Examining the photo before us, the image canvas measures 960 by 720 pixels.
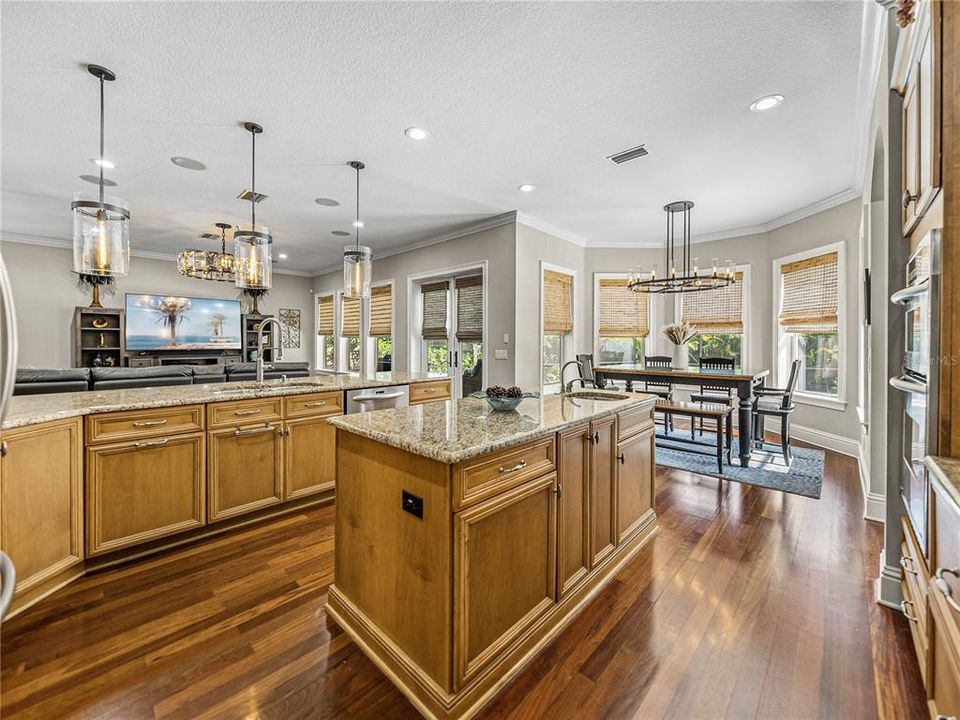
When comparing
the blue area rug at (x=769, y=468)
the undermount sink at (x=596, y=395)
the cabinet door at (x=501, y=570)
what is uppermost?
the undermount sink at (x=596, y=395)

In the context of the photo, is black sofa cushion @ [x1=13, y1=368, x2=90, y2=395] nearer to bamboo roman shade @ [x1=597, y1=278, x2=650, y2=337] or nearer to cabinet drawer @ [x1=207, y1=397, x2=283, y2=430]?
cabinet drawer @ [x1=207, y1=397, x2=283, y2=430]

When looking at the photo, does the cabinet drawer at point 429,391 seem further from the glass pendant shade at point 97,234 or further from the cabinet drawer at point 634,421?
the glass pendant shade at point 97,234

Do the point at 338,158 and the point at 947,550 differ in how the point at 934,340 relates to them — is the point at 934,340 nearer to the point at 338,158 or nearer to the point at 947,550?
the point at 947,550

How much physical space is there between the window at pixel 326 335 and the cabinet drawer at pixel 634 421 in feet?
23.1

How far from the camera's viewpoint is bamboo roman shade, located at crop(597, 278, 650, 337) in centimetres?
641

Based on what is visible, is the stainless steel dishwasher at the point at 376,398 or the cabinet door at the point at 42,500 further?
the stainless steel dishwasher at the point at 376,398

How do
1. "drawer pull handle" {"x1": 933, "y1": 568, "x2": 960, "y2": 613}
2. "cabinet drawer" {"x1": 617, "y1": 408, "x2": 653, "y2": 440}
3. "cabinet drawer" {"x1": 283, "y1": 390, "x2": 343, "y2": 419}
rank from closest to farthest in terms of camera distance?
"drawer pull handle" {"x1": 933, "y1": 568, "x2": 960, "y2": 613}
"cabinet drawer" {"x1": 617, "y1": 408, "x2": 653, "y2": 440}
"cabinet drawer" {"x1": 283, "y1": 390, "x2": 343, "y2": 419}

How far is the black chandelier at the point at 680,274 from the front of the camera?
171 inches

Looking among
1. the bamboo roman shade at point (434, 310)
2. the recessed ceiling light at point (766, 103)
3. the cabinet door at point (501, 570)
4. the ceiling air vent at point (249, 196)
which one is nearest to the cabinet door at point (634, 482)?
the cabinet door at point (501, 570)

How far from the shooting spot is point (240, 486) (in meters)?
2.71

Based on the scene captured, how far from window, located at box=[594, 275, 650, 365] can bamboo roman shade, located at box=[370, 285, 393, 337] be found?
3.28 metres

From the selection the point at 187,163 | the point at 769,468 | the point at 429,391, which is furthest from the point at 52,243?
the point at 769,468

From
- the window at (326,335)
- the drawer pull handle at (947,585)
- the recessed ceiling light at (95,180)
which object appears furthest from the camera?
the window at (326,335)

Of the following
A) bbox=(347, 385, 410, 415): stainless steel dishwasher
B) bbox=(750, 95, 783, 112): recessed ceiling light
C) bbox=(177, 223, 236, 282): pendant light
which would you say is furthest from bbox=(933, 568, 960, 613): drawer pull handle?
bbox=(177, 223, 236, 282): pendant light
